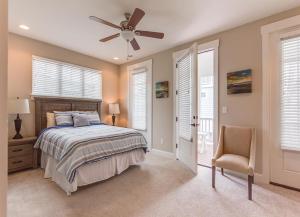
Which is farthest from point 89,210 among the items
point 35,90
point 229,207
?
point 35,90

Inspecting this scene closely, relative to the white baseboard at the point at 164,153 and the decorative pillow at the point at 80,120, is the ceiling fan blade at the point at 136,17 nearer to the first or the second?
the decorative pillow at the point at 80,120

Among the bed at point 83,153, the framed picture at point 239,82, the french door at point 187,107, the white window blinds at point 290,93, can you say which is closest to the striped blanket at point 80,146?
the bed at point 83,153

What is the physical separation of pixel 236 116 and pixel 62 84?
4162 mm

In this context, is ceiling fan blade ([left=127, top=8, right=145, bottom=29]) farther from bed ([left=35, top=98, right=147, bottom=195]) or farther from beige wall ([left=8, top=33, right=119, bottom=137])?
beige wall ([left=8, top=33, right=119, bottom=137])

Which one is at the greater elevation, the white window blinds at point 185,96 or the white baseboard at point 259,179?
the white window blinds at point 185,96

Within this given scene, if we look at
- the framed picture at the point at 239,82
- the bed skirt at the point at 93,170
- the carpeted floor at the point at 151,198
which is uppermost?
the framed picture at the point at 239,82

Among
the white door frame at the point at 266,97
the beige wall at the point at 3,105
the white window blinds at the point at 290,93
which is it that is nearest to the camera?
the beige wall at the point at 3,105

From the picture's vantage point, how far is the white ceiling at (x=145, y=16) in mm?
2459

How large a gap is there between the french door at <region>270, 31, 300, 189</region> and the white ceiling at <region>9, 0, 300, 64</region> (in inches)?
24.7

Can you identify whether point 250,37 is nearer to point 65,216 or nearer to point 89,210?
point 89,210

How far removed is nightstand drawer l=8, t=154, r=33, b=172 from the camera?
10.1 ft

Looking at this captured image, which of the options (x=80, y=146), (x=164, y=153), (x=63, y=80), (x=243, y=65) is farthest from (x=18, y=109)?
(x=243, y=65)

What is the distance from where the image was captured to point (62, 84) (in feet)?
14.2

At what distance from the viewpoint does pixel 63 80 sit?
4344mm
